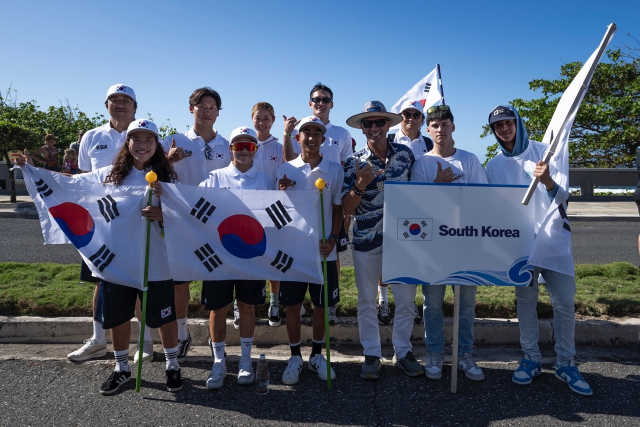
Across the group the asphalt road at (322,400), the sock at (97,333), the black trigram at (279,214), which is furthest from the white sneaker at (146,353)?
the black trigram at (279,214)

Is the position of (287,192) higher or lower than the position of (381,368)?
higher

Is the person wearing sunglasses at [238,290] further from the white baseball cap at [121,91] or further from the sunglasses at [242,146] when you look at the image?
the white baseball cap at [121,91]

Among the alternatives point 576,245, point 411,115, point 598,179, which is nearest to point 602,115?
point 598,179

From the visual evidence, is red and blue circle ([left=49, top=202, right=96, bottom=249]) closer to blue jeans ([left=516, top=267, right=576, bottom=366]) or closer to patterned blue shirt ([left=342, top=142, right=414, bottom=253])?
patterned blue shirt ([left=342, top=142, right=414, bottom=253])

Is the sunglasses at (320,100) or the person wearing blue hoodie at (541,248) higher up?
the sunglasses at (320,100)

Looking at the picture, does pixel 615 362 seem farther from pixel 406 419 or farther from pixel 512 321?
pixel 406 419

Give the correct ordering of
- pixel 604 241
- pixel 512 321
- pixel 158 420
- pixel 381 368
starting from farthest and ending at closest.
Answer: pixel 604 241
pixel 512 321
pixel 381 368
pixel 158 420

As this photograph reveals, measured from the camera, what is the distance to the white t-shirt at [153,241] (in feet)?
13.1

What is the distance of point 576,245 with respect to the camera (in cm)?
1088

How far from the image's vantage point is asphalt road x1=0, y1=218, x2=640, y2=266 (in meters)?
9.19

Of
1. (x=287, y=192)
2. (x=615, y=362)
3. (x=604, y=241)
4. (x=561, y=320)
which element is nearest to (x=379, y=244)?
(x=287, y=192)

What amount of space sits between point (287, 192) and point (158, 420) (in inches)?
76.8

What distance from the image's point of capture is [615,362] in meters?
4.44

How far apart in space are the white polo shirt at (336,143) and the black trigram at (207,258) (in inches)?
71.8
